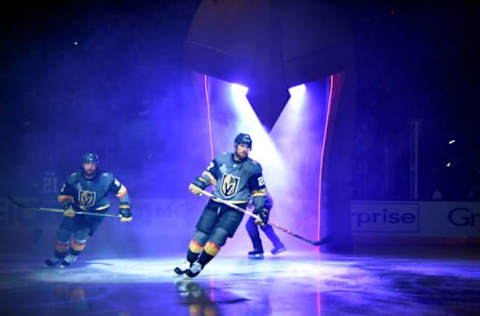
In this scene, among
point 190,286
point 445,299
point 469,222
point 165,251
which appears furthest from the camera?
point 469,222

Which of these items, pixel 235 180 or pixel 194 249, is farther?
pixel 235 180

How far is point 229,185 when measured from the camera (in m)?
9.09

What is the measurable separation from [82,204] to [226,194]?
264 centimetres

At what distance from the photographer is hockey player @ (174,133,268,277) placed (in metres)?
8.83

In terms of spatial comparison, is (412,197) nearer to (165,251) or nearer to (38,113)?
(165,251)

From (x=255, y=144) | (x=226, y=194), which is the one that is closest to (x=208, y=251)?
(x=226, y=194)

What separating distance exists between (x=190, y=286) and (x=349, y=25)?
764 centimetres

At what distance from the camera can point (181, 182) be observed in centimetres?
1683

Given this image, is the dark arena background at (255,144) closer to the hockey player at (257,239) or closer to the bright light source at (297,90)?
the bright light source at (297,90)

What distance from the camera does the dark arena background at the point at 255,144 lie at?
8117 millimetres

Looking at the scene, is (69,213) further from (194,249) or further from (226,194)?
(226,194)

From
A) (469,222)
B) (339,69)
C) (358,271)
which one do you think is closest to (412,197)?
(469,222)

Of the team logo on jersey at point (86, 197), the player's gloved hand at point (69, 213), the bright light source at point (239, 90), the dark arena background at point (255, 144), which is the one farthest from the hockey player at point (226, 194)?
the bright light source at point (239, 90)

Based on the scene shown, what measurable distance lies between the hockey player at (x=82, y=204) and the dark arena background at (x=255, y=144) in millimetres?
468
